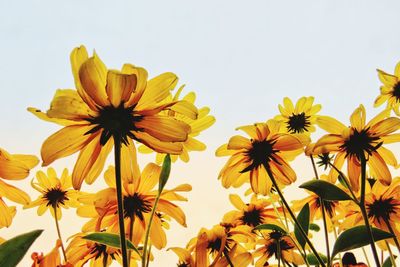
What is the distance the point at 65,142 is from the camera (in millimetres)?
901

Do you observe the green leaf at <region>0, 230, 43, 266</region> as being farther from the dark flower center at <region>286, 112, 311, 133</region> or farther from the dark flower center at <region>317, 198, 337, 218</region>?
the dark flower center at <region>286, 112, 311, 133</region>

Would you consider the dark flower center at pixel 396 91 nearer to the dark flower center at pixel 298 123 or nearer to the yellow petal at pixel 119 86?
the dark flower center at pixel 298 123

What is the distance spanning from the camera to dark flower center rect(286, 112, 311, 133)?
2834mm

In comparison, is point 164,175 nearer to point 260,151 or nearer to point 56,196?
point 260,151

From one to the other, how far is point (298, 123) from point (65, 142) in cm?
218

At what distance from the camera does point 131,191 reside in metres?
1.37

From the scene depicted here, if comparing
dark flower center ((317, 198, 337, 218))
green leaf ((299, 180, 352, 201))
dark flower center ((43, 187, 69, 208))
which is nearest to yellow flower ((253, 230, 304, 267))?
dark flower center ((317, 198, 337, 218))

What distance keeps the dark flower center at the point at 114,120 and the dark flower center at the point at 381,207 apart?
1.24 meters

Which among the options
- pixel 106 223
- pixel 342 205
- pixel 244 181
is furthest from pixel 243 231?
pixel 106 223

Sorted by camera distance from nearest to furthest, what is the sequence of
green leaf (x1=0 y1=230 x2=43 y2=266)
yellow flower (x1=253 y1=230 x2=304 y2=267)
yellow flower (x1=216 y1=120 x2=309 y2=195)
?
green leaf (x1=0 y1=230 x2=43 y2=266) < yellow flower (x1=216 y1=120 x2=309 y2=195) < yellow flower (x1=253 y1=230 x2=304 y2=267)

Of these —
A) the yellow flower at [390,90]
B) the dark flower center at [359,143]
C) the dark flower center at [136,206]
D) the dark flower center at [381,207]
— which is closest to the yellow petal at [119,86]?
the dark flower center at [136,206]

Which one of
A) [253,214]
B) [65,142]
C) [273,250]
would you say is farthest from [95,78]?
[273,250]

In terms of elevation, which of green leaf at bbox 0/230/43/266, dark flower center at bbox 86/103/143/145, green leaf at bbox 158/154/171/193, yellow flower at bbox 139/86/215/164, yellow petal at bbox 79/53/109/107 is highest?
yellow flower at bbox 139/86/215/164

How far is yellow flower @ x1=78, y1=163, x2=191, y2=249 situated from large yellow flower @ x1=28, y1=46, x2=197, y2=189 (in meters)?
0.25
